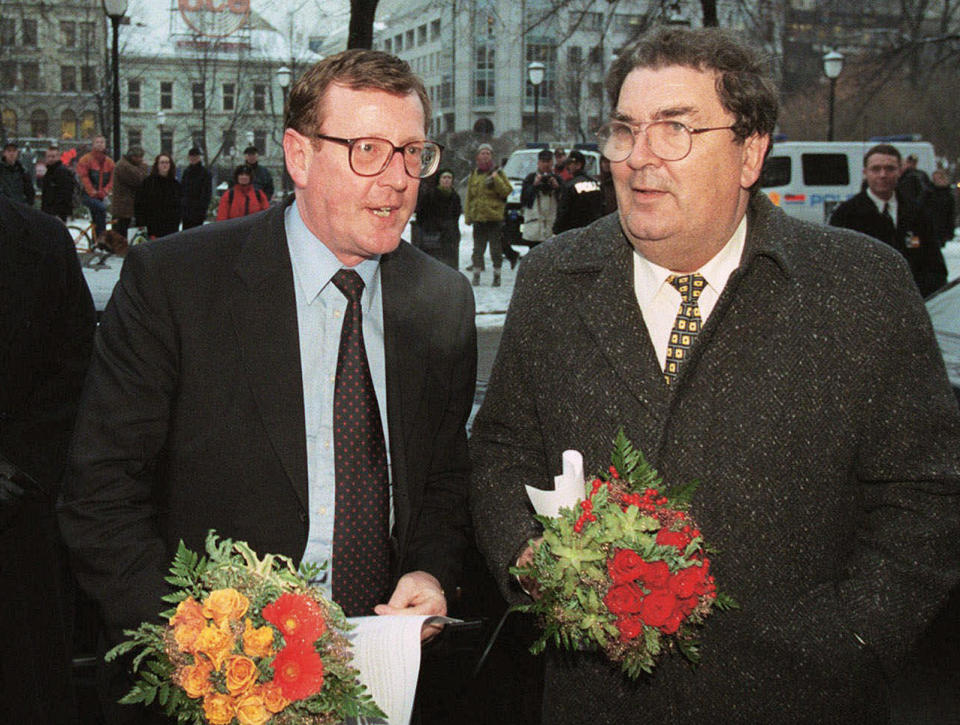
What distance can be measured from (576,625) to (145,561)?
3.21 feet

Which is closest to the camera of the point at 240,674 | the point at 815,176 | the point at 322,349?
the point at 240,674

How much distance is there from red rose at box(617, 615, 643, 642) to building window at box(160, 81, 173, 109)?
7562cm

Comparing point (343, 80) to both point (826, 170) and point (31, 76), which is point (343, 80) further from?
point (31, 76)

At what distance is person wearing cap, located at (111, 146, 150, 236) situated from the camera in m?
17.7

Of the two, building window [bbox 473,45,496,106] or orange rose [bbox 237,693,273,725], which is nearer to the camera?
orange rose [bbox 237,693,273,725]

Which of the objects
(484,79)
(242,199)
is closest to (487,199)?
(242,199)

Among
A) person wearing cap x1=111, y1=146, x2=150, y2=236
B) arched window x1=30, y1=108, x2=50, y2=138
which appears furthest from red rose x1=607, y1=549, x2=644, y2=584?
arched window x1=30, y1=108, x2=50, y2=138

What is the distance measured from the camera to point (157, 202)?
54.5 feet

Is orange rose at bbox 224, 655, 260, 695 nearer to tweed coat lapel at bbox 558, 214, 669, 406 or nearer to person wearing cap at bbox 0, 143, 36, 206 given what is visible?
tweed coat lapel at bbox 558, 214, 669, 406

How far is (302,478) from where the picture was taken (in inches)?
95.4

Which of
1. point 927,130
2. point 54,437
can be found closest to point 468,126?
point 927,130

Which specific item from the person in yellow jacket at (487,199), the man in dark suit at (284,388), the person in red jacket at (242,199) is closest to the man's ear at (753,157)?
the man in dark suit at (284,388)

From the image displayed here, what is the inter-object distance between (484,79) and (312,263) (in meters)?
84.7

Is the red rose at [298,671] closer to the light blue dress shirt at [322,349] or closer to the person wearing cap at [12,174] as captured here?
the light blue dress shirt at [322,349]
